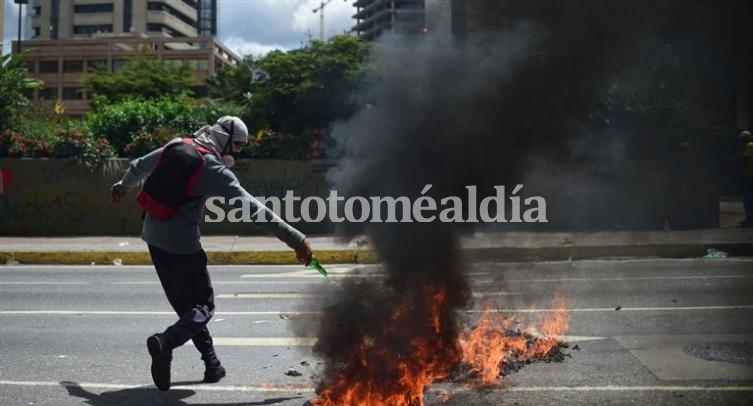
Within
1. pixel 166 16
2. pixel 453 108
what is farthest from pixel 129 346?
pixel 166 16

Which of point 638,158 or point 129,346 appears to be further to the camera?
point 638,158

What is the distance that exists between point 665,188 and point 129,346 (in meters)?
11.0

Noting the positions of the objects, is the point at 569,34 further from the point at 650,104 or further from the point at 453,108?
the point at 650,104

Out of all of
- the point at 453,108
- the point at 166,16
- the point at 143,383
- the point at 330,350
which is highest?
the point at 166,16

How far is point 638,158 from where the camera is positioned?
538 inches

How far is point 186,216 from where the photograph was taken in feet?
14.4

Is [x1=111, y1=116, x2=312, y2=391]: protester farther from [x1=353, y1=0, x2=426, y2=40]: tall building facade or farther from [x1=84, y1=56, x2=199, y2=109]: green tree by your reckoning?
[x1=84, y1=56, x2=199, y2=109]: green tree

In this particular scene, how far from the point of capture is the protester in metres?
4.16

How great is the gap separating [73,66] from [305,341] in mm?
83511

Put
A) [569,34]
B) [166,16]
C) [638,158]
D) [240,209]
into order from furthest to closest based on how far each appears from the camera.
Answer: [166,16], [638,158], [569,34], [240,209]

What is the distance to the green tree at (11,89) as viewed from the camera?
17.3 metres

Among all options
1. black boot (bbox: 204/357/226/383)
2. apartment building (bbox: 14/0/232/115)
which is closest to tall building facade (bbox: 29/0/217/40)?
apartment building (bbox: 14/0/232/115)

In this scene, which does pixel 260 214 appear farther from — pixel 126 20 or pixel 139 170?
pixel 126 20

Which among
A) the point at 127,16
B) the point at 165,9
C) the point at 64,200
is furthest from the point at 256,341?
the point at 165,9
